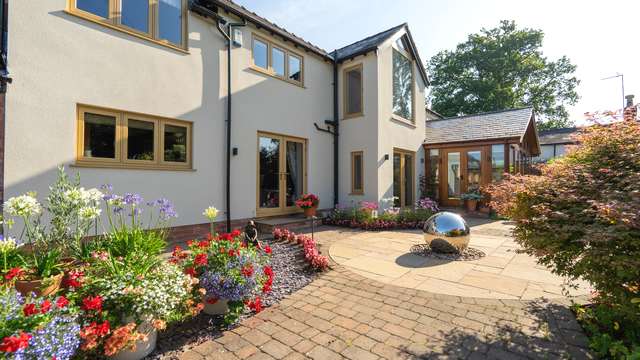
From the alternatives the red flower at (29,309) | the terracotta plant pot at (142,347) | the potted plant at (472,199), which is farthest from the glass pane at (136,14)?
the potted plant at (472,199)

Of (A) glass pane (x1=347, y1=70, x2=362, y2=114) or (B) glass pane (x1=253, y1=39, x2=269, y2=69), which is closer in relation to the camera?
(B) glass pane (x1=253, y1=39, x2=269, y2=69)

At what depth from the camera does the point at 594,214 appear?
262cm

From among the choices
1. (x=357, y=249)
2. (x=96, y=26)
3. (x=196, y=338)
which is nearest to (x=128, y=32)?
(x=96, y=26)

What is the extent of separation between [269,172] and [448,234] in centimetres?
499

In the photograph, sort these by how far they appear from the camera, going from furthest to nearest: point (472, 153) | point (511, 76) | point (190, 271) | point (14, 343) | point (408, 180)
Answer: point (511, 76)
point (472, 153)
point (408, 180)
point (190, 271)
point (14, 343)

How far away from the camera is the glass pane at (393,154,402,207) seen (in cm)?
1092

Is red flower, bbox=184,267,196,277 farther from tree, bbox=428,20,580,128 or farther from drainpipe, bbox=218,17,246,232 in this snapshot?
tree, bbox=428,20,580,128

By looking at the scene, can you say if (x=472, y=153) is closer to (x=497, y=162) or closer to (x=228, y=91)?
(x=497, y=162)

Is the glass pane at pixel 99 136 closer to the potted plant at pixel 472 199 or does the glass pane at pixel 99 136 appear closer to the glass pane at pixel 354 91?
the glass pane at pixel 354 91

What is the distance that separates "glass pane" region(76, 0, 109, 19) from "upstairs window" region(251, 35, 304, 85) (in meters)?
3.28

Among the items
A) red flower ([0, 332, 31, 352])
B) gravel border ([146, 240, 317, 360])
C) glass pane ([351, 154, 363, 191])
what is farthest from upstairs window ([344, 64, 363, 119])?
red flower ([0, 332, 31, 352])

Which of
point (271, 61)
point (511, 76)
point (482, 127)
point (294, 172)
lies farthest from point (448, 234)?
point (511, 76)

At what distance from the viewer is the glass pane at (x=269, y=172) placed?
26.6 ft

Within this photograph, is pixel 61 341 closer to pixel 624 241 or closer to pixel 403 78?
pixel 624 241
